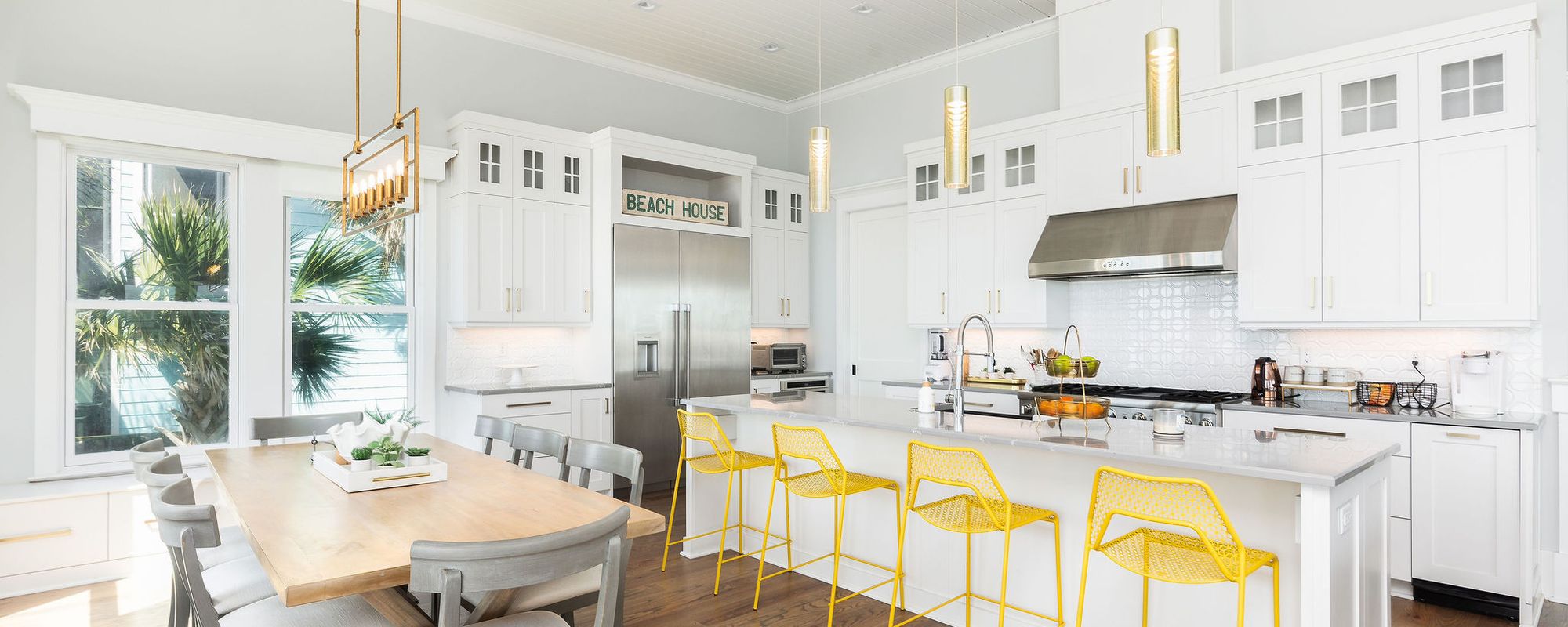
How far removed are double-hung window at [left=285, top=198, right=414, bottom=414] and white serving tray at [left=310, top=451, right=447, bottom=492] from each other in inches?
95.4

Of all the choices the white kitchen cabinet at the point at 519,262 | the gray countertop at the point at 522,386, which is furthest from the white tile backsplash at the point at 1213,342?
the white kitchen cabinet at the point at 519,262

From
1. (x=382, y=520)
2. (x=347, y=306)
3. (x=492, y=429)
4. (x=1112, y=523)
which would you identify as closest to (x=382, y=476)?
(x=382, y=520)

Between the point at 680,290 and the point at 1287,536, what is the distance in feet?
14.7

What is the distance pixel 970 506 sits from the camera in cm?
311

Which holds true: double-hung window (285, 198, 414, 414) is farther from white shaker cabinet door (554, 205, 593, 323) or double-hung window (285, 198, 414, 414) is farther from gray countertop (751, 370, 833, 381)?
gray countertop (751, 370, 833, 381)

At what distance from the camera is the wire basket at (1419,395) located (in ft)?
12.9

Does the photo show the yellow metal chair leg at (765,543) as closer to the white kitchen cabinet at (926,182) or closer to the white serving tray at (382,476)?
the white serving tray at (382,476)

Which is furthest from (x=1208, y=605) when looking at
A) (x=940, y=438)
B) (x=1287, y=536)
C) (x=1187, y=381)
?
(x=1187, y=381)

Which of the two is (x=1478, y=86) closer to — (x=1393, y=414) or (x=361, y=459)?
(x=1393, y=414)

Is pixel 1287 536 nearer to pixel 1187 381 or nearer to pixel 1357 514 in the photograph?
pixel 1357 514

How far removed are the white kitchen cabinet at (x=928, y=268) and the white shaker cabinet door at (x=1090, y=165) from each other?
0.88 metres

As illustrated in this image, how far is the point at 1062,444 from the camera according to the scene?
2738mm

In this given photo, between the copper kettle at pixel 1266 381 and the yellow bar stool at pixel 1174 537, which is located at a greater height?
the copper kettle at pixel 1266 381

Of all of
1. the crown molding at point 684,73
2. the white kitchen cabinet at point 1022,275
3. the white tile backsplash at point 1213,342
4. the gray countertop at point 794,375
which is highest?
the crown molding at point 684,73
